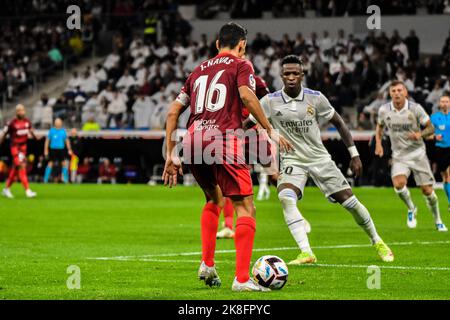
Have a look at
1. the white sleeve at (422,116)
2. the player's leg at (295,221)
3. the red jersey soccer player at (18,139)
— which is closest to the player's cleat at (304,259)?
the player's leg at (295,221)

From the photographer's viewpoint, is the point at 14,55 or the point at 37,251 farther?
the point at 14,55

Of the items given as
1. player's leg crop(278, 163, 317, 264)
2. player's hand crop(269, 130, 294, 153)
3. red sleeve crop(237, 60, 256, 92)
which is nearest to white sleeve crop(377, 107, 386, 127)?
player's leg crop(278, 163, 317, 264)

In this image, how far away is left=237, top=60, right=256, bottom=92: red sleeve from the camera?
35.6ft

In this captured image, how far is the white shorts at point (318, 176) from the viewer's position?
14.7m

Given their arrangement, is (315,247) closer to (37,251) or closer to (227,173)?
(37,251)

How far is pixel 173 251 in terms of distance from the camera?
52.8ft

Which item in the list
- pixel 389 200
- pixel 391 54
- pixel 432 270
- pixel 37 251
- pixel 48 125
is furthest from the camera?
pixel 48 125

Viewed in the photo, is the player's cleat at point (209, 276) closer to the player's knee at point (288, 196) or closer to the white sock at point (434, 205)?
the player's knee at point (288, 196)

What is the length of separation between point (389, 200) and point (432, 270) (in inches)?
684

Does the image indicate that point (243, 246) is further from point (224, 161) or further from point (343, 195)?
point (343, 195)

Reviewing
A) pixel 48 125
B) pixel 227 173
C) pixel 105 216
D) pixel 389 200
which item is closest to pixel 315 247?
pixel 227 173

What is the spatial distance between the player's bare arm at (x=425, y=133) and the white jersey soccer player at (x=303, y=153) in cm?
529

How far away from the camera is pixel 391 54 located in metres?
39.3
